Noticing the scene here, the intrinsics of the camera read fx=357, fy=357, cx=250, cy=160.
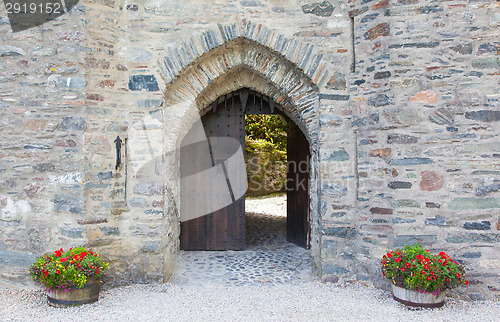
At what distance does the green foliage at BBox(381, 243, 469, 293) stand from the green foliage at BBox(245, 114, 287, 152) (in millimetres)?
7701

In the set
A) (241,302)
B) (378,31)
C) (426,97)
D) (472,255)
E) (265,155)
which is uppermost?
(378,31)

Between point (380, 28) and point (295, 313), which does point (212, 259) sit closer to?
point (295, 313)

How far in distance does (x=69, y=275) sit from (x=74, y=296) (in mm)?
240

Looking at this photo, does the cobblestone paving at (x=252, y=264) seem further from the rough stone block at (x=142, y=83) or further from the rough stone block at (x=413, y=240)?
the rough stone block at (x=142, y=83)

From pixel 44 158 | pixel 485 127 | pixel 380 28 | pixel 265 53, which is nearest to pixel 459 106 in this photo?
pixel 485 127

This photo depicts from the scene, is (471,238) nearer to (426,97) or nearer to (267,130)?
(426,97)

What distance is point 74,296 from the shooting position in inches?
126

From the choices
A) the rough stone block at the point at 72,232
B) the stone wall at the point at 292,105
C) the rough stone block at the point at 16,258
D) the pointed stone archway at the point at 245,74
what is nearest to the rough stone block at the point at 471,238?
the stone wall at the point at 292,105

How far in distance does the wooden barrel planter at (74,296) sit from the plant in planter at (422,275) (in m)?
2.73

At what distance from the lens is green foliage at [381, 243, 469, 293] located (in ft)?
9.93

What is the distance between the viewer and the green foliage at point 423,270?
119 inches

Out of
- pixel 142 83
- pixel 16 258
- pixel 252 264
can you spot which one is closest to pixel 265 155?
pixel 252 264

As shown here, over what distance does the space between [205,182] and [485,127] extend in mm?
3456

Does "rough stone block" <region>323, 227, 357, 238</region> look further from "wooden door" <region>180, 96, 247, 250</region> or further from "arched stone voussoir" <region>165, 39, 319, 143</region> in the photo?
"wooden door" <region>180, 96, 247, 250</region>
